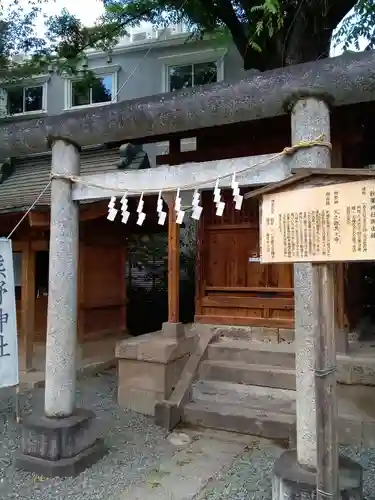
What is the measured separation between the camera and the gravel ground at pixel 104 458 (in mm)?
4047

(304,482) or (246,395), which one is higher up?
(304,482)

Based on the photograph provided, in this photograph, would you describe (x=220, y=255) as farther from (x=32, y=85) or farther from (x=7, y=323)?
(x=32, y=85)

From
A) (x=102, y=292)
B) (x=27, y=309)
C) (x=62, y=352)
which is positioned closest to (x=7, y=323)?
(x=62, y=352)

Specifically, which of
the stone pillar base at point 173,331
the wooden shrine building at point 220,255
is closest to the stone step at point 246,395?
the stone pillar base at point 173,331

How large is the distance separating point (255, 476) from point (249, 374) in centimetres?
192

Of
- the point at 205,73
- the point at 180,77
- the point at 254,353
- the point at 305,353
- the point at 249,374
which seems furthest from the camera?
the point at 180,77

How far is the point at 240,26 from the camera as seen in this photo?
8367 millimetres

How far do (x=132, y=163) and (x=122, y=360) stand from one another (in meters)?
5.68

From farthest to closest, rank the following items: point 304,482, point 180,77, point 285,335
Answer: point 180,77, point 285,335, point 304,482

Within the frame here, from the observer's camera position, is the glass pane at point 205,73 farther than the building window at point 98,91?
No

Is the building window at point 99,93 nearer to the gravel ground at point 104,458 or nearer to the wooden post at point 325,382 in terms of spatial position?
the gravel ground at point 104,458

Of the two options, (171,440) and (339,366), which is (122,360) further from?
(339,366)

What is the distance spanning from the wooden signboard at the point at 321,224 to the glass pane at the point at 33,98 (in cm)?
1540

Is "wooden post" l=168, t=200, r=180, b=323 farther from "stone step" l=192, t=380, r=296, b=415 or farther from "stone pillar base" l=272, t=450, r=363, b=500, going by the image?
"stone pillar base" l=272, t=450, r=363, b=500
